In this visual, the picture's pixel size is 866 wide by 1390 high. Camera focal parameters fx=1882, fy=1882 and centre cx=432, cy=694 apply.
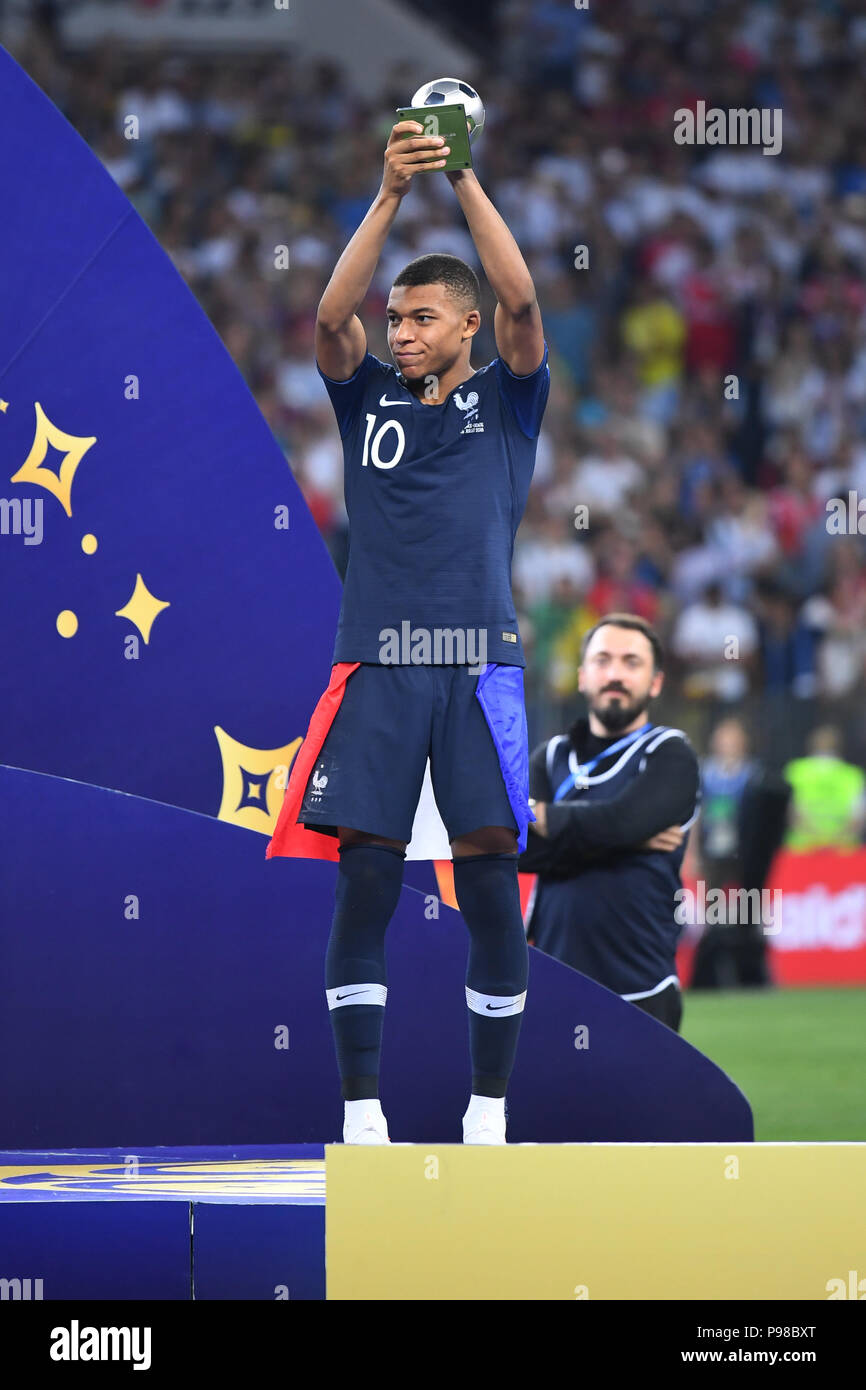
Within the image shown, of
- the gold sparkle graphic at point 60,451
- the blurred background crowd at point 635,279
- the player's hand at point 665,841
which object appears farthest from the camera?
the blurred background crowd at point 635,279

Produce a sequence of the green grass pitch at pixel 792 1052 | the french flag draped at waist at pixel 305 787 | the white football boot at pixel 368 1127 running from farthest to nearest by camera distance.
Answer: the green grass pitch at pixel 792 1052 < the french flag draped at waist at pixel 305 787 < the white football boot at pixel 368 1127

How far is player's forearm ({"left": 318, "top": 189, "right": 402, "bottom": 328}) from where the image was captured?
3904mm

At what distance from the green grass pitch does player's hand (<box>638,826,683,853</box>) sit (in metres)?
2.48

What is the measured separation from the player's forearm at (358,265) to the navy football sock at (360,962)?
1134mm

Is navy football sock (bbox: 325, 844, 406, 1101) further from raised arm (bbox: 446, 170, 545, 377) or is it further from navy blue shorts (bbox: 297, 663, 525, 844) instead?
raised arm (bbox: 446, 170, 545, 377)

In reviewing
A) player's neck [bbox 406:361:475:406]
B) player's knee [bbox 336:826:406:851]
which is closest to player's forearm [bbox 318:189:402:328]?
player's neck [bbox 406:361:475:406]

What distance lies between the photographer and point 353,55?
1667 centimetres

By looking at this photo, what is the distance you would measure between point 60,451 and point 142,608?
0.44 metres

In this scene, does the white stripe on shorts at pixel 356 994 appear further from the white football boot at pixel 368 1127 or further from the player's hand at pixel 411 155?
the player's hand at pixel 411 155

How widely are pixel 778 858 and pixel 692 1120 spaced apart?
24.5ft

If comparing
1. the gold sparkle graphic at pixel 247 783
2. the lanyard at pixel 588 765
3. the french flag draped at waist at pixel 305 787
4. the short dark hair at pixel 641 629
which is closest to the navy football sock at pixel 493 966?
the french flag draped at waist at pixel 305 787

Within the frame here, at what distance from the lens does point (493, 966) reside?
3.93 metres

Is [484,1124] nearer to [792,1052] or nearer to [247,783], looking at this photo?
[247,783]

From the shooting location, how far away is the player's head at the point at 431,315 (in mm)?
4039
